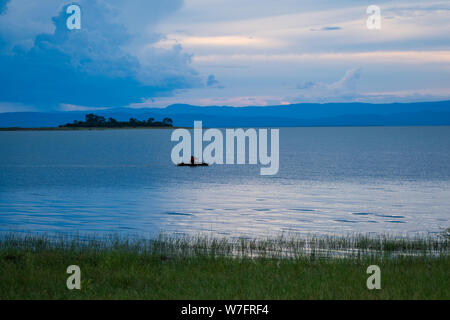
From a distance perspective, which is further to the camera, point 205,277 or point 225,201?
point 225,201

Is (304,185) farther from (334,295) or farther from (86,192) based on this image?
(334,295)

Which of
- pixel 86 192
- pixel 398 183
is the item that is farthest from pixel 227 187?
pixel 398 183

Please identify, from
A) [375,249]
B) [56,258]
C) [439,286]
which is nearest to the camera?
[439,286]

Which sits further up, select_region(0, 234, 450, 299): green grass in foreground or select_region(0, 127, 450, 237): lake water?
select_region(0, 127, 450, 237): lake water

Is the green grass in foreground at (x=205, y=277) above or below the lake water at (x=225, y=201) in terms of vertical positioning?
below

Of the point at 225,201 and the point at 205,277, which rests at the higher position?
the point at 225,201

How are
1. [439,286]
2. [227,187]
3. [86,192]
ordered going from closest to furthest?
1. [439,286]
2. [86,192]
3. [227,187]

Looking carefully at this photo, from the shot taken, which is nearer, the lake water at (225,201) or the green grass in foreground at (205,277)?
the green grass in foreground at (205,277)

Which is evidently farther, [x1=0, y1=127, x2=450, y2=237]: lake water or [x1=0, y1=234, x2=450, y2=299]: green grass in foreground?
[x1=0, y1=127, x2=450, y2=237]: lake water
